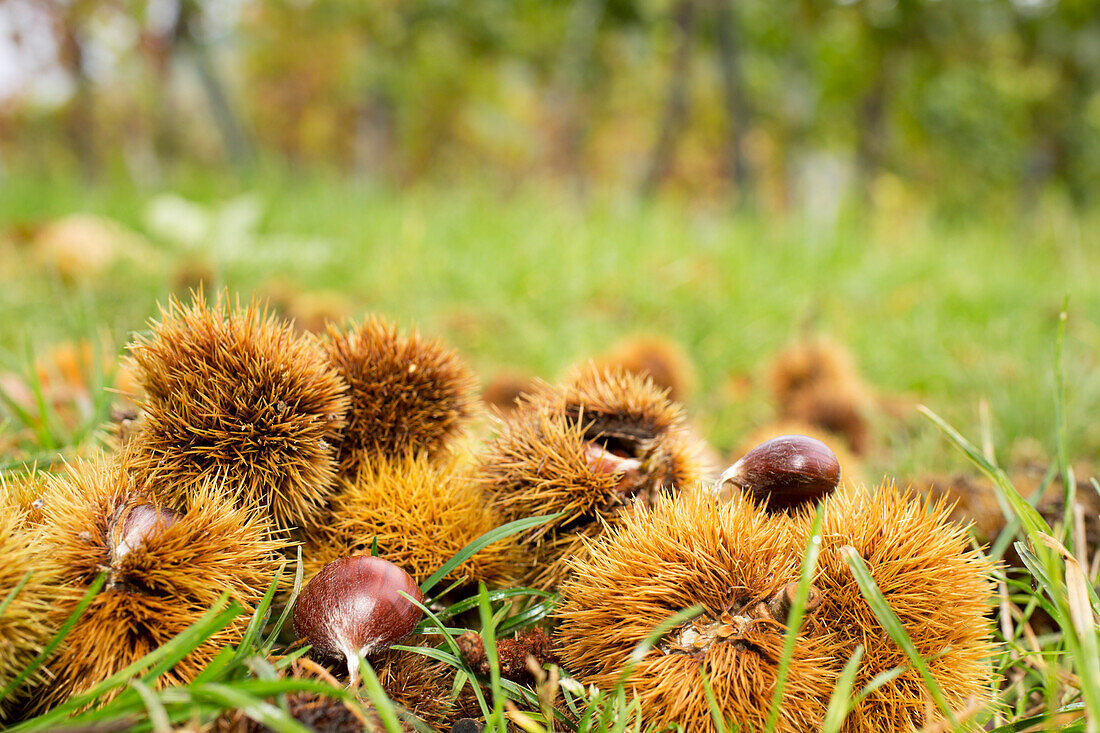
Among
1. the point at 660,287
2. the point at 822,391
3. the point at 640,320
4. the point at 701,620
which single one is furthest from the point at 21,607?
the point at 660,287

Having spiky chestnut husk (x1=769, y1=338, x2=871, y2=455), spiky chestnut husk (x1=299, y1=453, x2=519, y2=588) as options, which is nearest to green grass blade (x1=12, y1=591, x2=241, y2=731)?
spiky chestnut husk (x1=299, y1=453, x2=519, y2=588)

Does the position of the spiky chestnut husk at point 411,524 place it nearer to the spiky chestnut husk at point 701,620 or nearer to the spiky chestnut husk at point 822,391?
the spiky chestnut husk at point 701,620

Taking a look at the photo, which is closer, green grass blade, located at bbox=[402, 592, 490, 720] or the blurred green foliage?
green grass blade, located at bbox=[402, 592, 490, 720]

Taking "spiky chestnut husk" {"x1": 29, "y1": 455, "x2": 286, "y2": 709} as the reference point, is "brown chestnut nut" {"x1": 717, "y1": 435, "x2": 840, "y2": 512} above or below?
above

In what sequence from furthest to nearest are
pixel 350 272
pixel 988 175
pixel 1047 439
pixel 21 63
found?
1. pixel 988 175
2. pixel 21 63
3. pixel 350 272
4. pixel 1047 439

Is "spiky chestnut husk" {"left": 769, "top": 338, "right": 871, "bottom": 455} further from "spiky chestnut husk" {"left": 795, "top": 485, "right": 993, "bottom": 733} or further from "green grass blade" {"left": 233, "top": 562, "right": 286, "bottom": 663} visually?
"green grass blade" {"left": 233, "top": 562, "right": 286, "bottom": 663}

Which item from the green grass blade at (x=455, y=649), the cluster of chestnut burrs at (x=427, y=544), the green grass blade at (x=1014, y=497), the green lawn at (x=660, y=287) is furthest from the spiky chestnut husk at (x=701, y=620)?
the green lawn at (x=660, y=287)

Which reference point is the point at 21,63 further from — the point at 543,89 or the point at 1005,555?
the point at 1005,555

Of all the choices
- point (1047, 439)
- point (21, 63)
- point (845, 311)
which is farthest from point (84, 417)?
point (21, 63)
